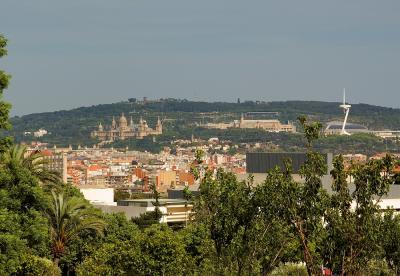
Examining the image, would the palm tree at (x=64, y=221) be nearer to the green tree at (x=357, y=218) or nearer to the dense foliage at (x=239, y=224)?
the dense foliage at (x=239, y=224)

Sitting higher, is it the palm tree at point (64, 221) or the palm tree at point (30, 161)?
the palm tree at point (30, 161)

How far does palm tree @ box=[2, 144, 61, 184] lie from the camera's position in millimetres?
39956

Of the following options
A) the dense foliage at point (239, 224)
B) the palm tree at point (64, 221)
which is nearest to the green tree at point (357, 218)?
the dense foliage at point (239, 224)

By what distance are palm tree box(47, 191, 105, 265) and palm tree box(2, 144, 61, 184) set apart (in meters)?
1.11

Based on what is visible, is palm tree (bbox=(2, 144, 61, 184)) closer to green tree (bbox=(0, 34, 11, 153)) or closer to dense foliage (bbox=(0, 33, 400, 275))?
dense foliage (bbox=(0, 33, 400, 275))

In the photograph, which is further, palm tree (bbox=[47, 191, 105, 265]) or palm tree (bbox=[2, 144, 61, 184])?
palm tree (bbox=[47, 191, 105, 265])

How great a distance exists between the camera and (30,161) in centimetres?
4422

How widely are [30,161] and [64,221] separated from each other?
241 centimetres

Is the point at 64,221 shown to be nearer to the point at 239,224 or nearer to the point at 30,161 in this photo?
the point at 30,161

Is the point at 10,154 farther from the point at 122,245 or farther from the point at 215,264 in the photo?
→ the point at 215,264

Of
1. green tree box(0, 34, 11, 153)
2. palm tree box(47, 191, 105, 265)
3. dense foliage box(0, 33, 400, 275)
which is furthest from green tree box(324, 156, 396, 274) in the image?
palm tree box(47, 191, 105, 265)

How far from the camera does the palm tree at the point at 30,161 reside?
39956 mm

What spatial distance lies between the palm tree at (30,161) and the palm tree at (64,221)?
1.11 meters

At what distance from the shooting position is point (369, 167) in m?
29.8
